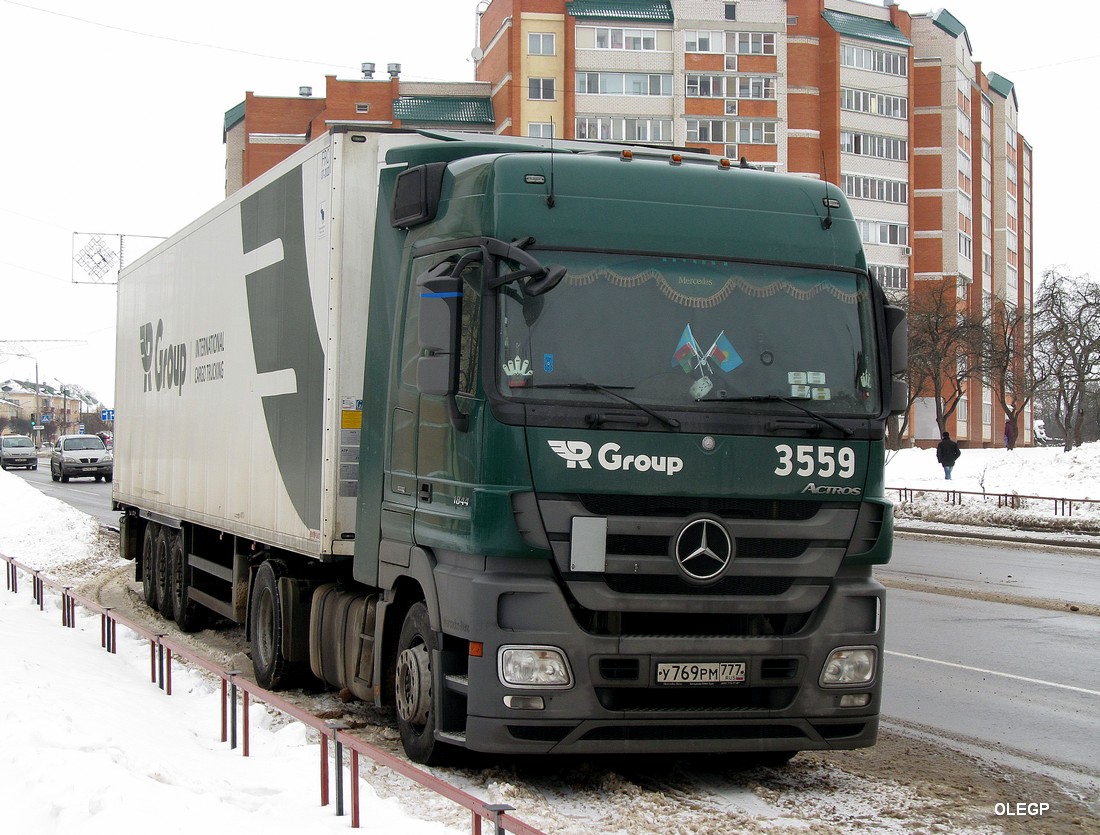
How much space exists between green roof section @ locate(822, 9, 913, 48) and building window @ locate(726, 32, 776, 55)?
5.73 metres

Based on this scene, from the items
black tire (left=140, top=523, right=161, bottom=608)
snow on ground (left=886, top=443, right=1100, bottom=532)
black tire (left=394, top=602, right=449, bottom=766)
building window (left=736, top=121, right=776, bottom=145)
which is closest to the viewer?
black tire (left=394, top=602, right=449, bottom=766)

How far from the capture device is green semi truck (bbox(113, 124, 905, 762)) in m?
6.45

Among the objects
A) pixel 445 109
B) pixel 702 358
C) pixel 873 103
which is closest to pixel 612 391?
pixel 702 358

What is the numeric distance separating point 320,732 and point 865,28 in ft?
286

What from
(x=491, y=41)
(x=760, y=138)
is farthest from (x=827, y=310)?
(x=491, y=41)

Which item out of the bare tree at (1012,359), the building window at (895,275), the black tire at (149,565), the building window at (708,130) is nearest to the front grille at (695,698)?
the black tire at (149,565)

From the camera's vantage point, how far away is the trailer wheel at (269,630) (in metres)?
9.66

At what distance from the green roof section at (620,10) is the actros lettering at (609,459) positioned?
76470 mm

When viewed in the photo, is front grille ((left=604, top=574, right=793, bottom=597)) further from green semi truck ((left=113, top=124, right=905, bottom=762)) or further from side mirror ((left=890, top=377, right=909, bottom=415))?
side mirror ((left=890, top=377, right=909, bottom=415))

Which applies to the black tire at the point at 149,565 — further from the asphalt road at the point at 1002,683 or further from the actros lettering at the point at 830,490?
the actros lettering at the point at 830,490

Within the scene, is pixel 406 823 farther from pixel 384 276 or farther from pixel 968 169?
pixel 968 169

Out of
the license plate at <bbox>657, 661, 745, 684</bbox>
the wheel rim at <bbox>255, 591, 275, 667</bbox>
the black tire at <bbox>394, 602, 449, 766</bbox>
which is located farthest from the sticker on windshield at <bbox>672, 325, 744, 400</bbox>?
the wheel rim at <bbox>255, 591, 275, 667</bbox>

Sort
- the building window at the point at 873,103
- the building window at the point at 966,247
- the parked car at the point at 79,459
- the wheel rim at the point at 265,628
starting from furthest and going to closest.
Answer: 1. the building window at the point at 966,247
2. the building window at the point at 873,103
3. the parked car at the point at 79,459
4. the wheel rim at the point at 265,628

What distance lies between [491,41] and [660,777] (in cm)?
8278
